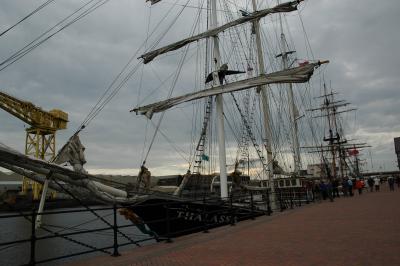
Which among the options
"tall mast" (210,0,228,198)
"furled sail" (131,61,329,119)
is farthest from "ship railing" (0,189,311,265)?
"furled sail" (131,61,329,119)

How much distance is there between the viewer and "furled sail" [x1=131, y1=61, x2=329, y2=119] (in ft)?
59.8

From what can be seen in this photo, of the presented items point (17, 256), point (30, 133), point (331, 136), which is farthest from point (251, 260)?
point (331, 136)

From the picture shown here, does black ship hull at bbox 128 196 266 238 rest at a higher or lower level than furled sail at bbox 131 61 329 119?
lower

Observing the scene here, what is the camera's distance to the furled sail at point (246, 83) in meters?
18.2

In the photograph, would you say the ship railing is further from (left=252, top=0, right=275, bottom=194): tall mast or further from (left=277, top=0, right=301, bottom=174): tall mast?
(left=277, top=0, right=301, bottom=174): tall mast

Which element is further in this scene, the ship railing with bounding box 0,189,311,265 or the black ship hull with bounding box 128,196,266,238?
the black ship hull with bounding box 128,196,266,238

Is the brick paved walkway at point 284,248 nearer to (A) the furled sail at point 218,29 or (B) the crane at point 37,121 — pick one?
(A) the furled sail at point 218,29

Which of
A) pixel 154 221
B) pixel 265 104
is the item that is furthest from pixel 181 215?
pixel 265 104

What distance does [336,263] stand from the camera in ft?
18.9

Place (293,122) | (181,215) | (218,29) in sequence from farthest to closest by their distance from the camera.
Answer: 1. (293,122)
2. (218,29)
3. (181,215)

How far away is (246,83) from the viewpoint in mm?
19078

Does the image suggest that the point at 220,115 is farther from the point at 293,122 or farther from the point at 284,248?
the point at 293,122

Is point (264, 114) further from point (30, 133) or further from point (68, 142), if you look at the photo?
point (30, 133)

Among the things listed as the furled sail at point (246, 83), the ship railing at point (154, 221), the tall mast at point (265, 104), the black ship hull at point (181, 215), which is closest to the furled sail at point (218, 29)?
the tall mast at point (265, 104)
